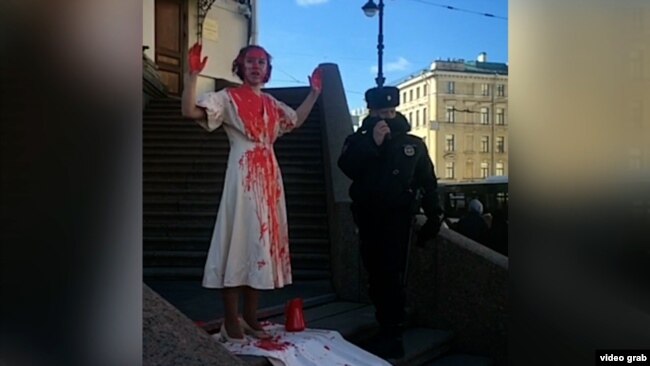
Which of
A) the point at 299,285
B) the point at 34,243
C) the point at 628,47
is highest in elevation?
the point at 628,47

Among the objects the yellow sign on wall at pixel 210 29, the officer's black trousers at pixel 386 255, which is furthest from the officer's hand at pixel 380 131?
the yellow sign on wall at pixel 210 29

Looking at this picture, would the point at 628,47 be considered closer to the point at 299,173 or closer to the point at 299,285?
the point at 299,285

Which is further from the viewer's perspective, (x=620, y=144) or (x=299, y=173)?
(x=299, y=173)

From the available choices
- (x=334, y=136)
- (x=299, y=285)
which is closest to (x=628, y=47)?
(x=299, y=285)

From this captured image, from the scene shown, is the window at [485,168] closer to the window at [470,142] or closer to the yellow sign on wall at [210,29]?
the window at [470,142]

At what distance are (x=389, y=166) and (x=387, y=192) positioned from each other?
151 mm

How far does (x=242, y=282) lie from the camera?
9.11ft

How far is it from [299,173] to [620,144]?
491 cm

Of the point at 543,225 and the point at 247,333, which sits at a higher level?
the point at 543,225

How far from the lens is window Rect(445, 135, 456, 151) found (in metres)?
3.17

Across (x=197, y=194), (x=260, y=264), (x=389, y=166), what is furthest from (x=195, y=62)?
(x=197, y=194)

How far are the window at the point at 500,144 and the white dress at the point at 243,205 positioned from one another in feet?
3.65

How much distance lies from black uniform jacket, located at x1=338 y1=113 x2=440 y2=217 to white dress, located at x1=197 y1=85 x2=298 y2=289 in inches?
29.4

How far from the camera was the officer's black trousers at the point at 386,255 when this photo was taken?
3420mm
